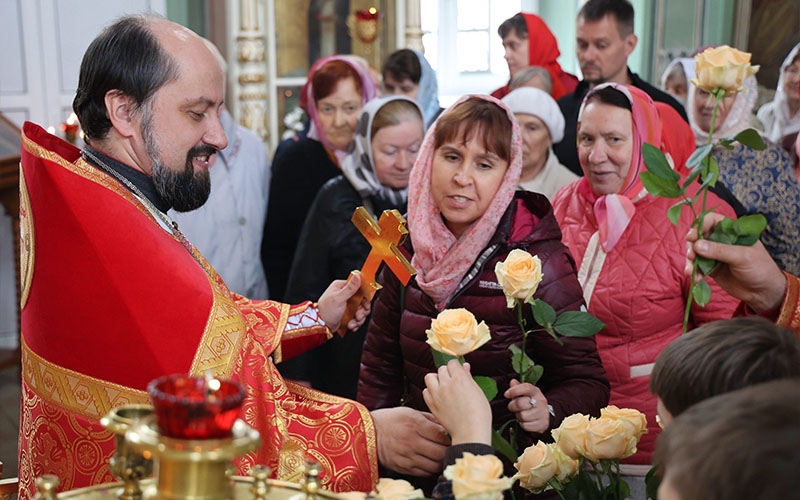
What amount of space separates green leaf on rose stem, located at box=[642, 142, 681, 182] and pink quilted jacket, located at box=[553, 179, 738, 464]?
1.01 meters

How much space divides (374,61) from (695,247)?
7044mm

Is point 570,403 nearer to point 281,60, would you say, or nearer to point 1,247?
point 1,247

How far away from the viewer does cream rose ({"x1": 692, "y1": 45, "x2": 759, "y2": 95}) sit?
1479 mm

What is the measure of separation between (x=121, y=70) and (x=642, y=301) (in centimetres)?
152

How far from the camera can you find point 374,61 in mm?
8328

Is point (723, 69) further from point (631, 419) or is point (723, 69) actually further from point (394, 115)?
→ point (394, 115)

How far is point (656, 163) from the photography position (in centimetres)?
149

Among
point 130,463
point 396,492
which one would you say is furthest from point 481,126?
point 130,463

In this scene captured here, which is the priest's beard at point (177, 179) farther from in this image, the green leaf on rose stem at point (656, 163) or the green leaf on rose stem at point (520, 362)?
the green leaf on rose stem at point (656, 163)

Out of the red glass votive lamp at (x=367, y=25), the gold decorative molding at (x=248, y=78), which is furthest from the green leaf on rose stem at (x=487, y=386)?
the red glass votive lamp at (x=367, y=25)

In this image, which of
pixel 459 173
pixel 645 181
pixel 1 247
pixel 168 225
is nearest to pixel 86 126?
pixel 168 225

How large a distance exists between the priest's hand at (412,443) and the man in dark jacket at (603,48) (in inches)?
108

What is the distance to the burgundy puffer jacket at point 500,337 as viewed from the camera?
195 cm

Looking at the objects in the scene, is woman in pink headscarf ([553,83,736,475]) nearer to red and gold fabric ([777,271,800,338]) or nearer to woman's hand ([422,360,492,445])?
red and gold fabric ([777,271,800,338])
